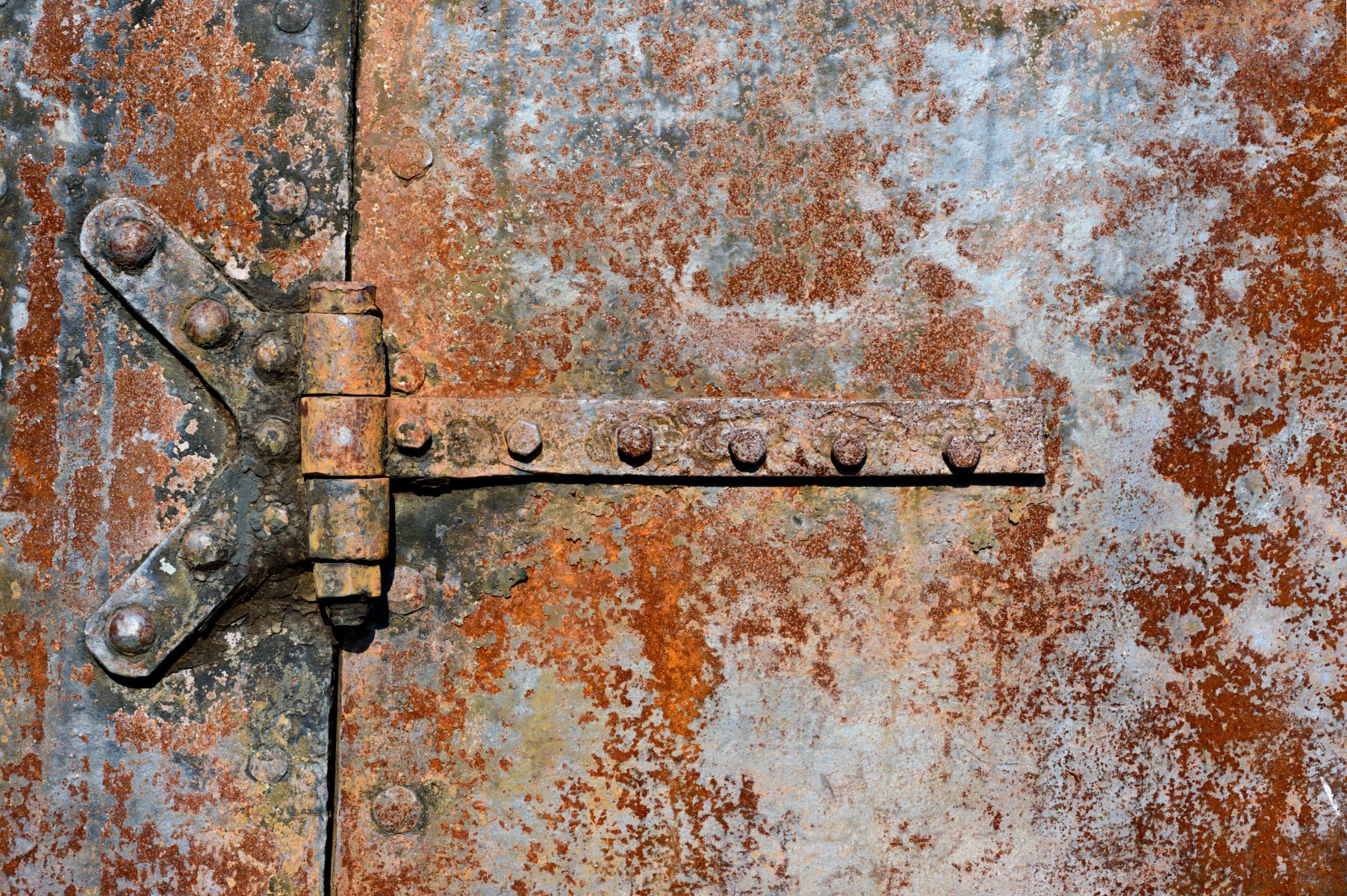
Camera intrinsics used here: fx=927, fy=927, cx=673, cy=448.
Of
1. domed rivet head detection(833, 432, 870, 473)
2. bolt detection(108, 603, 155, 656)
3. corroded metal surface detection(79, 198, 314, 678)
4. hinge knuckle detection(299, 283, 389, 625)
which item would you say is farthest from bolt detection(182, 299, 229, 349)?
domed rivet head detection(833, 432, 870, 473)

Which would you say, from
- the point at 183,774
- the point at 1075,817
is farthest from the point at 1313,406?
the point at 183,774

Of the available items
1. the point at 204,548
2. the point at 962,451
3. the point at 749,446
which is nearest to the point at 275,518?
the point at 204,548

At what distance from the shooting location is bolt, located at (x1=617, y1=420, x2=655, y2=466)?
1.22 m

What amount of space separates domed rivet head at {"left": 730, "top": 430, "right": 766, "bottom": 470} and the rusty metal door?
0.01 m

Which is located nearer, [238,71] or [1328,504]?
[238,71]

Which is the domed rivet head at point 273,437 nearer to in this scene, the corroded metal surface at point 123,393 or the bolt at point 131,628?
the corroded metal surface at point 123,393

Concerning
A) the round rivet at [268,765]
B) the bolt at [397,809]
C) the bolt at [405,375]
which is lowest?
the bolt at [397,809]

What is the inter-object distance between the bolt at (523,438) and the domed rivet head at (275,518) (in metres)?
0.30

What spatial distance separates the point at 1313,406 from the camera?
4.32ft

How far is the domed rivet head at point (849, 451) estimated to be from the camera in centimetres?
124

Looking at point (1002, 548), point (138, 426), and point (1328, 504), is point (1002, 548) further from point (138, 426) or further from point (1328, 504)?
point (138, 426)

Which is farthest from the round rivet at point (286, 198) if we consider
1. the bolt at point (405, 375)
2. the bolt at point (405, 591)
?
the bolt at point (405, 591)

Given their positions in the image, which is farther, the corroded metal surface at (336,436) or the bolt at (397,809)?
the bolt at (397,809)

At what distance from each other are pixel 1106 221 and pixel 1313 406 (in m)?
0.40
